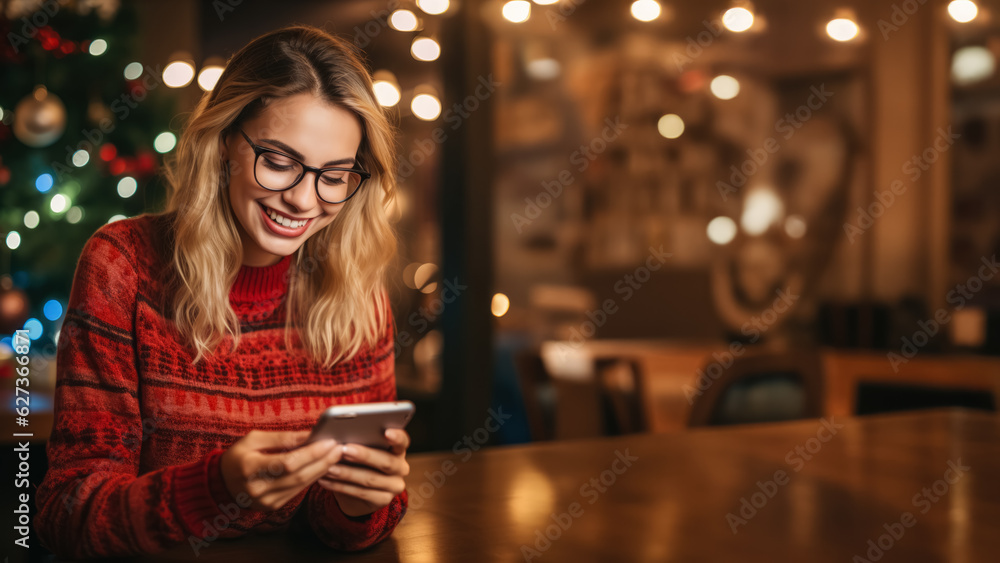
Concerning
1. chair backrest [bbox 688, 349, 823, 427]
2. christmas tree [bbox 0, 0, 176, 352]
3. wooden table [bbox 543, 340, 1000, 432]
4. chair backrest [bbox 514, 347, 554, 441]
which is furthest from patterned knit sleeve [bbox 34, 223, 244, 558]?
wooden table [bbox 543, 340, 1000, 432]

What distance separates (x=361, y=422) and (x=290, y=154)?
0.32 meters

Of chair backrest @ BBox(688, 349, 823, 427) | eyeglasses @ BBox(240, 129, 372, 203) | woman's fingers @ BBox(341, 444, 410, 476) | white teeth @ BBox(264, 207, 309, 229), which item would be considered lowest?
chair backrest @ BBox(688, 349, 823, 427)

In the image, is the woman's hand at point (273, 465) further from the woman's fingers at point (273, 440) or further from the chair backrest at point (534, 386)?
the chair backrest at point (534, 386)

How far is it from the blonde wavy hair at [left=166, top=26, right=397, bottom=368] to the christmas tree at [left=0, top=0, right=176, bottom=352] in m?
2.22

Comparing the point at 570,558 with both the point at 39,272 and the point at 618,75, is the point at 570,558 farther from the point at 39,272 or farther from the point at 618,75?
the point at 618,75

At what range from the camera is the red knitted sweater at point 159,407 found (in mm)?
774

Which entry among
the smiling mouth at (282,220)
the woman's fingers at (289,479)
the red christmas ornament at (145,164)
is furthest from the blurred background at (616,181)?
the woman's fingers at (289,479)

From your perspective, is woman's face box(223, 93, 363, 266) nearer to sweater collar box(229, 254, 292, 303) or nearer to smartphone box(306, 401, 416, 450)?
sweater collar box(229, 254, 292, 303)

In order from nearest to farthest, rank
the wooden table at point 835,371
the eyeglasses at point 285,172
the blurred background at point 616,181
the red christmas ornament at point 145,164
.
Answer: the eyeglasses at point 285,172
the blurred background at point 616,181
the red christmas ornament at point 145,164
the wooden table at point 835,371

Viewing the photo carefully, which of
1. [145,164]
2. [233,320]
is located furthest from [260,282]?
[145,164]

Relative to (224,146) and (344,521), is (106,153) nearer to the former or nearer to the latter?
(224,146)

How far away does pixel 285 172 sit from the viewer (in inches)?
34.4

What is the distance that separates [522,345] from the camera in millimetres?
4410

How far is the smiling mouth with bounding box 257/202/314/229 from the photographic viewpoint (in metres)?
0.89
